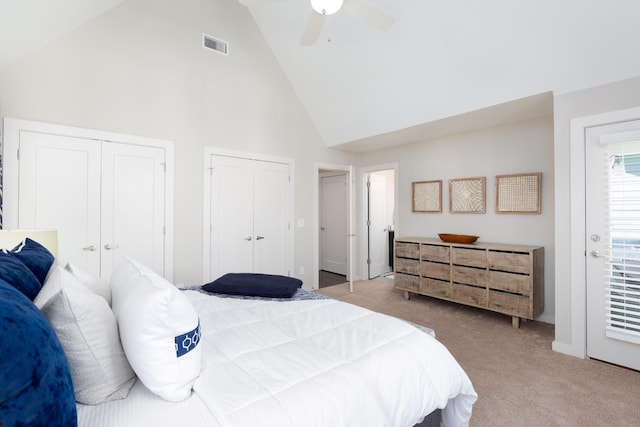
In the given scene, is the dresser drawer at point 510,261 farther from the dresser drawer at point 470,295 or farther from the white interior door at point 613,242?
the white interior door at point 613,242

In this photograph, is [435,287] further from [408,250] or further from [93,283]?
[93,283]

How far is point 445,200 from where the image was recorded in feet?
14.3

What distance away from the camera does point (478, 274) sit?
3539 mm

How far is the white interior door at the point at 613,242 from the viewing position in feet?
7.75

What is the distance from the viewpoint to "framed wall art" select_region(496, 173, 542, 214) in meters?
3.51

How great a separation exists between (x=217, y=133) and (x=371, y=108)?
6.58ft

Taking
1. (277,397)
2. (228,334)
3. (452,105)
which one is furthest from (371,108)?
(277,397)

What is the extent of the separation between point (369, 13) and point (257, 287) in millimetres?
2192

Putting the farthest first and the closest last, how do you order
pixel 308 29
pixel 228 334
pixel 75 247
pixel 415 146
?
pixel 415 146 < pixel 75 247 < pixel 308 29 < pixel 228 334

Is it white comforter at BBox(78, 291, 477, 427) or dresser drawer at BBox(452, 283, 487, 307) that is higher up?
white comforter at BBox(78, 291, 477, 427)

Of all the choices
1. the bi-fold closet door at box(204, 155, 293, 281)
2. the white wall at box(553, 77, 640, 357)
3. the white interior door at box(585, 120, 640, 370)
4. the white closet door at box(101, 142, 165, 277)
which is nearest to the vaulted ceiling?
the white wall at box(553, 77, 640, 357)

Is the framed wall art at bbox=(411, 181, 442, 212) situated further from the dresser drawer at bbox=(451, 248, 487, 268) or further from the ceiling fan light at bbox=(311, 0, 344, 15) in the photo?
the ceiling fan light at bbox=(311, 0, 344, 15)

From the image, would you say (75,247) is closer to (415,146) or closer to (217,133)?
(217,133)

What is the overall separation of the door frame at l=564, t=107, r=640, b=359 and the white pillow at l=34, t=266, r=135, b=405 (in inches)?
130
